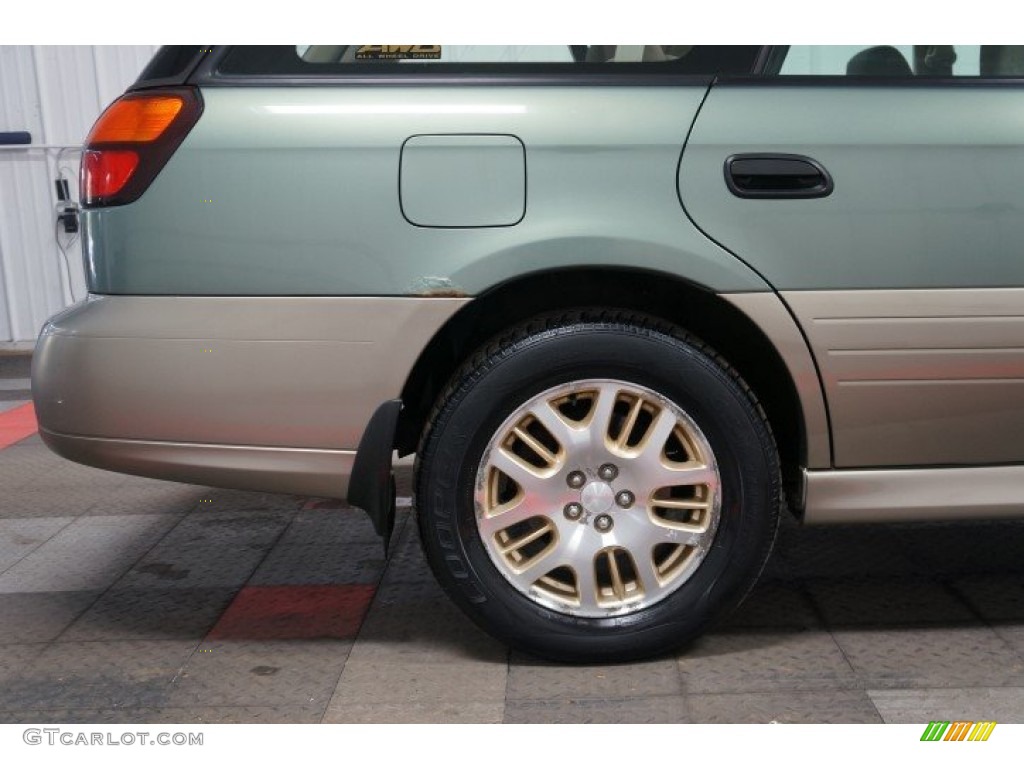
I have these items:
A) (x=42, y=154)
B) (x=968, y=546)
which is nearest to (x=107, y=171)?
(x=968, y=546)

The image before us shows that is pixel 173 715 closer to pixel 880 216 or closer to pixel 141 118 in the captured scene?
pixel 141 118

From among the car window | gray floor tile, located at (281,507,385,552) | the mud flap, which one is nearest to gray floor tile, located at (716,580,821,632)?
the mud flap

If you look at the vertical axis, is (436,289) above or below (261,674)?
above

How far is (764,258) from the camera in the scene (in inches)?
104

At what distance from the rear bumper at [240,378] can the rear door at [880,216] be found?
2.32 ft

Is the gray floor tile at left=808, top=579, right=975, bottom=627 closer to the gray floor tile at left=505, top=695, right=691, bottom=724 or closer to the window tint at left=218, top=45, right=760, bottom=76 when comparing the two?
the gray floor tile at left=505, top=695, right=691, bottom=724

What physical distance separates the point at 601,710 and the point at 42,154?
6883 mm

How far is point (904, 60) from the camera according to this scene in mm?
2746

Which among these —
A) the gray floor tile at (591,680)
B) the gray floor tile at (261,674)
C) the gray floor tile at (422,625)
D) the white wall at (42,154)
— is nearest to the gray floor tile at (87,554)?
the gray floor tile at (261,674)

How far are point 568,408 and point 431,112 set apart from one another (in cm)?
76

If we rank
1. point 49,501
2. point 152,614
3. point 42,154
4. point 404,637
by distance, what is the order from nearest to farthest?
point 404,637
point 152,614
point 49,501
point 42,154

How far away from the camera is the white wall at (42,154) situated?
798cm

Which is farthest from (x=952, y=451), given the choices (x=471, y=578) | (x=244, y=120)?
(x=244, y=120)

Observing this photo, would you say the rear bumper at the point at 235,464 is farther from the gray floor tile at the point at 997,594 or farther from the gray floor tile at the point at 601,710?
the gray floor tile at the point at 997,594
